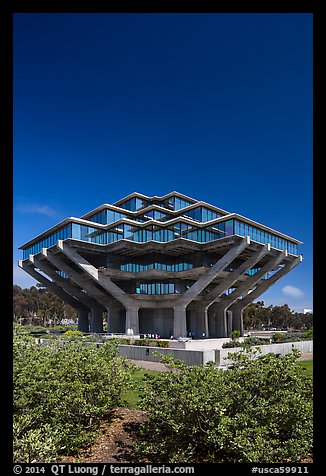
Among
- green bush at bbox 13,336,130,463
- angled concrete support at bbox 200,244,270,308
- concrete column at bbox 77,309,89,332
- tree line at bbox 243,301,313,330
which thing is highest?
angled concrete support at bbox 200,244,270,308

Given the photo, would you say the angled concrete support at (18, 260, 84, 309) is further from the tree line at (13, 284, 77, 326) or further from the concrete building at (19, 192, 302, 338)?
the tree line at (13, 284, 77, 326)

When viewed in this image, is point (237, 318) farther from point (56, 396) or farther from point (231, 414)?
point (56, 396)

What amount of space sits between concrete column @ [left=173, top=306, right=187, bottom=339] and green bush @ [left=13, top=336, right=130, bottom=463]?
33.5 metres

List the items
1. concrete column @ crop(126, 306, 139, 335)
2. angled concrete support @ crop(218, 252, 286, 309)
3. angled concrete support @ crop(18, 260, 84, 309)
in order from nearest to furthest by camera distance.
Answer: concrete column @ crop(126, 306, 139, 335) < angled concrete support @ crop(218, 252, 286, 309) < angled concrete support @ crop(18, 260, 84, 309)

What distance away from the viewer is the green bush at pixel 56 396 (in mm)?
6658

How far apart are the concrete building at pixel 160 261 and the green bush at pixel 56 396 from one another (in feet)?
104

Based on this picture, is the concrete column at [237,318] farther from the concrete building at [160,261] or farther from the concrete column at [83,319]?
the concrete column at [83,319]

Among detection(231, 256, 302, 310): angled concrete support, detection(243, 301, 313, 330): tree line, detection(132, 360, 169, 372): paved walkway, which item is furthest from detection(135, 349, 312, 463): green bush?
detection(243, 301, 313, 330): tree line

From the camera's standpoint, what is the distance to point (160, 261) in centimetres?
4441

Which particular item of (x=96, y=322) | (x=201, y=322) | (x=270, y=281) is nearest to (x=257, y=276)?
(x=270, y=281)

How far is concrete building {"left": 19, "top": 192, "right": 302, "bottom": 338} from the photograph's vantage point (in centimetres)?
4172
